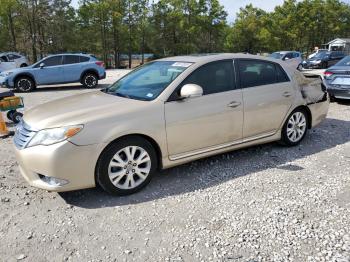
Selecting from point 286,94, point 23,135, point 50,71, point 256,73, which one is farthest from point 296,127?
point 50,71

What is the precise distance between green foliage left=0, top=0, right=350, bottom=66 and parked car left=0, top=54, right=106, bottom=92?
85.3 feet

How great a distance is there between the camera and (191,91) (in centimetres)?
415

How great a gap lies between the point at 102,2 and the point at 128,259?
42488 millimetres

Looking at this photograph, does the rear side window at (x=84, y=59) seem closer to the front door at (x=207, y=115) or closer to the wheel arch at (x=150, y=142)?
the front door at (x=207, y=115)

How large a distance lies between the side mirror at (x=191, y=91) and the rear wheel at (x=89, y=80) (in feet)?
38.1

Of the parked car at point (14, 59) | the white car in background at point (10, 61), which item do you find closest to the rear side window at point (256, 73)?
the white car in background at point (10, 61)

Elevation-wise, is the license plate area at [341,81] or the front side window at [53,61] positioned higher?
the front side window at [53,61]

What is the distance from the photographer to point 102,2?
4159cm

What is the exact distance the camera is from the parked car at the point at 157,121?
371 cm

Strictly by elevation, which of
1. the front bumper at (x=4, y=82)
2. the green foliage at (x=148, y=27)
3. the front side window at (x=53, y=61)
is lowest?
the front bumper at (x=4, y=82)

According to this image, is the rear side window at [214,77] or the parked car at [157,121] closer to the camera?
the parked car at [157,121]

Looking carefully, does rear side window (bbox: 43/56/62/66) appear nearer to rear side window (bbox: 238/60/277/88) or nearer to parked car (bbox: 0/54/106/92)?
parked car (bbox: 0/54/106/92)

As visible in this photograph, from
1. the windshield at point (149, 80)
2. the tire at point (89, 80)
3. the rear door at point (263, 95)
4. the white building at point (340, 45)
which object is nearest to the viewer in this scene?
the windshield at point (149, 80)

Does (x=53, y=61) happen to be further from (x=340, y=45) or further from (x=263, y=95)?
(x=340, y=45)
